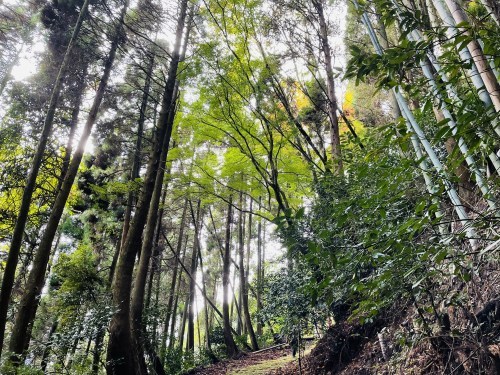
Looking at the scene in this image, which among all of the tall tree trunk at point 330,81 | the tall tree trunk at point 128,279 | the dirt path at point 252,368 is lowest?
the dirt path at point 252,368

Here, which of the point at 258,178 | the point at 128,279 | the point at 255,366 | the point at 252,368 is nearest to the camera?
the point at 128,279

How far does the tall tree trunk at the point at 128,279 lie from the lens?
15.7 ft

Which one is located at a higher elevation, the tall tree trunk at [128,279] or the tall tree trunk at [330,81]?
the tall tree trunk at [330,81]

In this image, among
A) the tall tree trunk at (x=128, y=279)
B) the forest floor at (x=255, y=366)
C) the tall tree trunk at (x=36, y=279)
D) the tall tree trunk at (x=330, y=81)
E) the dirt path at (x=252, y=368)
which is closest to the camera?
the tall tree trunk at (x=36, y=279)

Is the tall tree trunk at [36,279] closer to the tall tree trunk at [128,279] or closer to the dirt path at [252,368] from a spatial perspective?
the tall tree trunk at [128,279]

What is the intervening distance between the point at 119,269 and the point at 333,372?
3919 millimetres

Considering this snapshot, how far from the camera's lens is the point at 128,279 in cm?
542

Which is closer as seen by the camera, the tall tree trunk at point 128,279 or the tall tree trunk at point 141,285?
the tall tree trunk at point 128,279

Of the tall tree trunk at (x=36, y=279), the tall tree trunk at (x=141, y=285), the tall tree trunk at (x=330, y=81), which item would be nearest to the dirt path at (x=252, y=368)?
A: the tall tree trunk at (x=141, y=285)

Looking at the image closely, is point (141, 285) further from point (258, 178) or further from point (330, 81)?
point (330, 81)

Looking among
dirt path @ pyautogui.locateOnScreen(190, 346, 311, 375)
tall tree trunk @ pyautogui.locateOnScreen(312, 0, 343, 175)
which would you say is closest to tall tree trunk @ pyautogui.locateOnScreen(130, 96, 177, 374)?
dirt path @ pyautogui.locateOnScreen(190, 346, 311, 375)

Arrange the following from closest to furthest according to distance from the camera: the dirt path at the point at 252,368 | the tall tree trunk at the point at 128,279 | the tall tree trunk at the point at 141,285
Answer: the tall tree trunk at the point at 128,279 → the tall tree trunk at the point at 141,285 → the dirt path at the point at 252,368

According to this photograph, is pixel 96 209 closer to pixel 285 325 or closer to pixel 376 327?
pixel 285 325

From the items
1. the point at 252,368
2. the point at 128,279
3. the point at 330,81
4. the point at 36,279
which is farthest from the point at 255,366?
the point at 330,81
